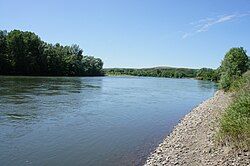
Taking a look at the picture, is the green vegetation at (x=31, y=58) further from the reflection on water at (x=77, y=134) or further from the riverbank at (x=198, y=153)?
the riverbank at (x=198, y=153)

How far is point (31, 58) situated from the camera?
113250 millimetres

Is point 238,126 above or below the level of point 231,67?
below

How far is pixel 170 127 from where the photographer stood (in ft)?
81.9

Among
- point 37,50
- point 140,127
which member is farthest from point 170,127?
point 37,50

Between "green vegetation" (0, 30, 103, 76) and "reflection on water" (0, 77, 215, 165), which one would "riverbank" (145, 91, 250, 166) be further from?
"green vegetation" (0, 30, 103, 76)

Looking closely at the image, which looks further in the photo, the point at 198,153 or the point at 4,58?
the point at 4,58

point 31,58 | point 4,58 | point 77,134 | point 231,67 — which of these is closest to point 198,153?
point 77,134

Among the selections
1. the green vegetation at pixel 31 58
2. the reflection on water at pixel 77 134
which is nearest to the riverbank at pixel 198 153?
the reflection on water at pixel 77 134

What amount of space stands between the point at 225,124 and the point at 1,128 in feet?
47.5

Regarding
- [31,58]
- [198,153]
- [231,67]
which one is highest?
[31,58]

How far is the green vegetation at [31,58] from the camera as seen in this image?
108 m

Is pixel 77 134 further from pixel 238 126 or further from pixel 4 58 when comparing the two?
pixel 4 58

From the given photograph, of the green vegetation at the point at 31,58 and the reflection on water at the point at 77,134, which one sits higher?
the green vegetation at the point at 31,58

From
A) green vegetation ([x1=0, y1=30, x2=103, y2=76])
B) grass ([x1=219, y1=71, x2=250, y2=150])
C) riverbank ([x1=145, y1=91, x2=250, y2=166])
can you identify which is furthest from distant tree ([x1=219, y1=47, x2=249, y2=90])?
green vegetation ([x1=0, y1=30, x2=103, y2=76])
